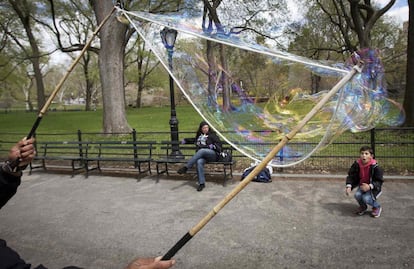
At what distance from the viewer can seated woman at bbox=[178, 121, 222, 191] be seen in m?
6.95

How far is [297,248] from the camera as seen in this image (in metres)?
4.07

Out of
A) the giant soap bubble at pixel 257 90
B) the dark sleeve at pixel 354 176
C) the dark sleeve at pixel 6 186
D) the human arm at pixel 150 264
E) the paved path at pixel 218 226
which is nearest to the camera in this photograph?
the human arm at pixel 150 264

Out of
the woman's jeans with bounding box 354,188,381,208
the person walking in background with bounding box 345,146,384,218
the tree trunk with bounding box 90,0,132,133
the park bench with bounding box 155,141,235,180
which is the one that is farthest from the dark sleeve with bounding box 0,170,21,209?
the tree trunk with bounding box 90,0,132,133

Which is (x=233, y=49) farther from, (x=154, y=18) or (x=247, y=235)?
(x=247, y=235)

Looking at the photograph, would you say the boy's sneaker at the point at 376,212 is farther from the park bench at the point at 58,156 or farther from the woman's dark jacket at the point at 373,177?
the park bench at the point at 58,156

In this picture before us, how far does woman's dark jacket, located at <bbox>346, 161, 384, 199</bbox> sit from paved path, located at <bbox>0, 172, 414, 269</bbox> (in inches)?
17.3

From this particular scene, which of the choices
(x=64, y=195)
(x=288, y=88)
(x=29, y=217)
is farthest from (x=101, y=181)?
(x=288, y=88)

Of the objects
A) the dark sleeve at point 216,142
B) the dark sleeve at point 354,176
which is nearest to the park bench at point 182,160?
the dark sleeve at point 216,142

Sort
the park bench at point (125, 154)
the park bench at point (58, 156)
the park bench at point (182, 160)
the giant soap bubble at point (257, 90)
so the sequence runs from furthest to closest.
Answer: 1. the park bench at point (58, 156)
2. the park bench at point (125, 154)
3. the park bench at point (182, 160)
4. the giant soap bubble at point (257, 90)

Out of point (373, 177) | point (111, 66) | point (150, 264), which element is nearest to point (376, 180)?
point (373, 177)

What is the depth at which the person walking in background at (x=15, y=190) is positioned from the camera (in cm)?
161

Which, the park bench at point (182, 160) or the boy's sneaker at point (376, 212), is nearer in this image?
the boy's sneaker at point (376, 212)

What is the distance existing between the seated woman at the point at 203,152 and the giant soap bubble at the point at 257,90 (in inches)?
113

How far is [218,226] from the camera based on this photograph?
4.89 m
